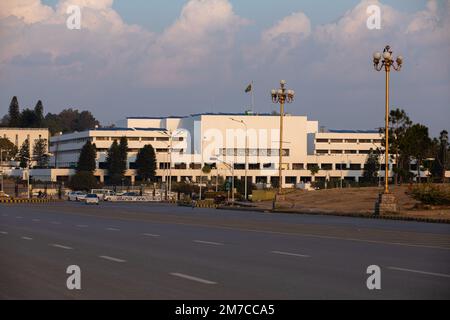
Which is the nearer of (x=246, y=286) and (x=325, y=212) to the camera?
(x=246, y=286)

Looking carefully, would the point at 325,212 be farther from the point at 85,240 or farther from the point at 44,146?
the point at 44,146

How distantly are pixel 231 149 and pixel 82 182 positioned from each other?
31092 mm

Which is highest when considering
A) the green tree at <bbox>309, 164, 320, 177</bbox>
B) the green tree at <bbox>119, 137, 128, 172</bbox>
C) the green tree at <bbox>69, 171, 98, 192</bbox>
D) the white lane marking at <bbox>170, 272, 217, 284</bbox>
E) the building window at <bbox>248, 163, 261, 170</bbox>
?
the green tree at <bbox>119, 137, 128, 172</bbox>

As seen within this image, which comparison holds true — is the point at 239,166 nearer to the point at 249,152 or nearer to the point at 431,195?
the point at 249,152

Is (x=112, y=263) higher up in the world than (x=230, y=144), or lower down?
lower down

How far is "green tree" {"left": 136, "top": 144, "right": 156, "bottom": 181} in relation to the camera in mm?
150625

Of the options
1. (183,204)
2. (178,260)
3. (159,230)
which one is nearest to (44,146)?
(183,204)

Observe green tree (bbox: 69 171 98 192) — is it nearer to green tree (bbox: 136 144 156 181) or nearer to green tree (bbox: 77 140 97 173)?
green tree (bbox: 77 140 97 173)

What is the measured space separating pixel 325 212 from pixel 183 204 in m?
32.5

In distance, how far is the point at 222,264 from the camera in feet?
62.1

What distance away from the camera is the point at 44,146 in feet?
653

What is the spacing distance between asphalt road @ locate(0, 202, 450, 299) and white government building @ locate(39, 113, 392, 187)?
407 ft

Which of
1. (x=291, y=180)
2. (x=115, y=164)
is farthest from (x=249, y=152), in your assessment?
(x=115, y=164)
